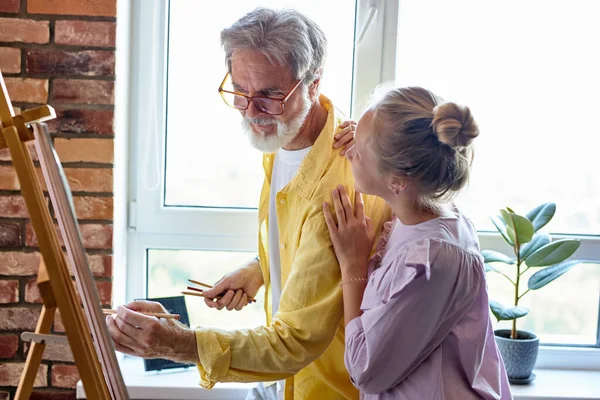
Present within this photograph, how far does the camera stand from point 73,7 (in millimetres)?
1932

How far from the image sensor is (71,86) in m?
1.97

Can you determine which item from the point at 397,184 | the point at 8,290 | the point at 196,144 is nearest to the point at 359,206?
the point at 397,184

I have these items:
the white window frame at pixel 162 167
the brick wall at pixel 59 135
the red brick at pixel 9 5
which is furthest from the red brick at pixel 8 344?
the red brick at pixel 9 5

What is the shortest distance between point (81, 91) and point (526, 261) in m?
1.38

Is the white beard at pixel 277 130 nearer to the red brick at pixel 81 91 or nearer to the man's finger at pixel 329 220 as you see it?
the man's finger at pixel 329 220

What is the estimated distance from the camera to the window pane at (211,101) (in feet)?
7.34

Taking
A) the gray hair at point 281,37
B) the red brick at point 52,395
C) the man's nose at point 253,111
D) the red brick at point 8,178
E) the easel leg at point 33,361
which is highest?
the gray hair at point 281,37

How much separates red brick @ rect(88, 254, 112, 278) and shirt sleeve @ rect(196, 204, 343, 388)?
0.66 m

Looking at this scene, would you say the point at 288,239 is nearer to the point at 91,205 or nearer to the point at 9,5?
the point at 91,205

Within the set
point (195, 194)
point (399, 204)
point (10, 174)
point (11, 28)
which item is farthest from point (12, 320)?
point (399, 204)

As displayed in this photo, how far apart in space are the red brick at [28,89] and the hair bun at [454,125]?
1.16 meters

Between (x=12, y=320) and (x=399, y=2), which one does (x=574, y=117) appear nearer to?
(x=399, y=2)

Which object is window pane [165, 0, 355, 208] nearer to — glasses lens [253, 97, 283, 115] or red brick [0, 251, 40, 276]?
red brick [0, 251, 40, 276]

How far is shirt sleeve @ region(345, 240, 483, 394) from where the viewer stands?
4.42 feet
